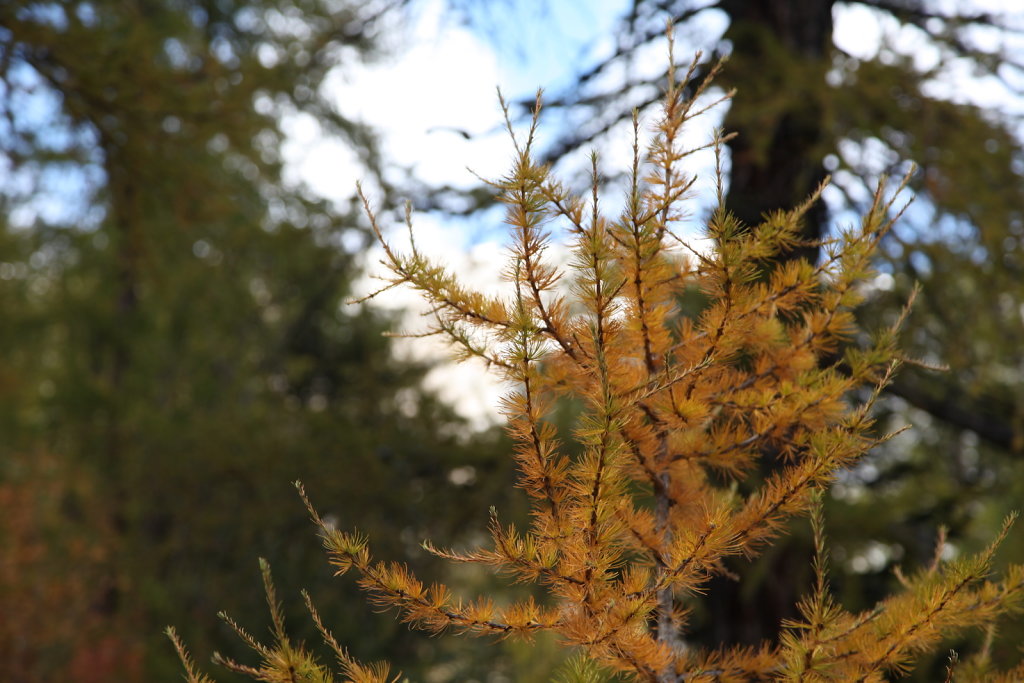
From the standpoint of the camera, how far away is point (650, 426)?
2117 mm

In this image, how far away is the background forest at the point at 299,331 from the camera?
4785 millimetres

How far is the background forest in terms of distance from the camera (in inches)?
188

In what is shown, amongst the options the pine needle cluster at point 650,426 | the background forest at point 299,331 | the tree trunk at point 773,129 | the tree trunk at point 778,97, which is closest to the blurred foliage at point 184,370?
the background forest at point 299,331

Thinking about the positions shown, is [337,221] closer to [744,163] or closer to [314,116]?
[744,163]

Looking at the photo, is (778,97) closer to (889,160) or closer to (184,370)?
(889,160)

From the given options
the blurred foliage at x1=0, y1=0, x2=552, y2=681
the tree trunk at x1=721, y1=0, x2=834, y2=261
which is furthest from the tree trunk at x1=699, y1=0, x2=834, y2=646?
the blurred foliage at x1=0, y1=0, x2=552, y2=681

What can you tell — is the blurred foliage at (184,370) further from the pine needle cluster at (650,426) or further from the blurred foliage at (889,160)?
the pine needle cluster at (650,426)

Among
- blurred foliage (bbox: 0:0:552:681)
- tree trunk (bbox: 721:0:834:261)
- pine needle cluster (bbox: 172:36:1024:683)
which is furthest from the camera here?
blurred foliage (bbox: 0:0:552:681)

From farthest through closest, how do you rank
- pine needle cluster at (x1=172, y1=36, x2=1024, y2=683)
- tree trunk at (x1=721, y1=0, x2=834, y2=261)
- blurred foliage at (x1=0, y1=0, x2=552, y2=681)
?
blurred foliage at (x1=0, y1=0, x2=552, y2=681) < tree trunk at (x1=721, y1=0, x2=834, y2=261) < pine needle cluster at (x1=172, y1=36, x2=1024, y2=683)

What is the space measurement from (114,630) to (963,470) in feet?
42.9

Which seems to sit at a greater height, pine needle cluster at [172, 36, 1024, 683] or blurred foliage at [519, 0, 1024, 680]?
blurred foliage at [519, 0, 1024, 680]

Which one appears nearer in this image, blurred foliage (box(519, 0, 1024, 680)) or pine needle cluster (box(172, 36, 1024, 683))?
pine needle cluster (box(172, 36, 1024, 683))

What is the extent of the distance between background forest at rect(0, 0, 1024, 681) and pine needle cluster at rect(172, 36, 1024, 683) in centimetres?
47

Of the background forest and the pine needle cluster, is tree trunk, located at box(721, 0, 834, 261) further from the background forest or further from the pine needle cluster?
the pine needle cluster
